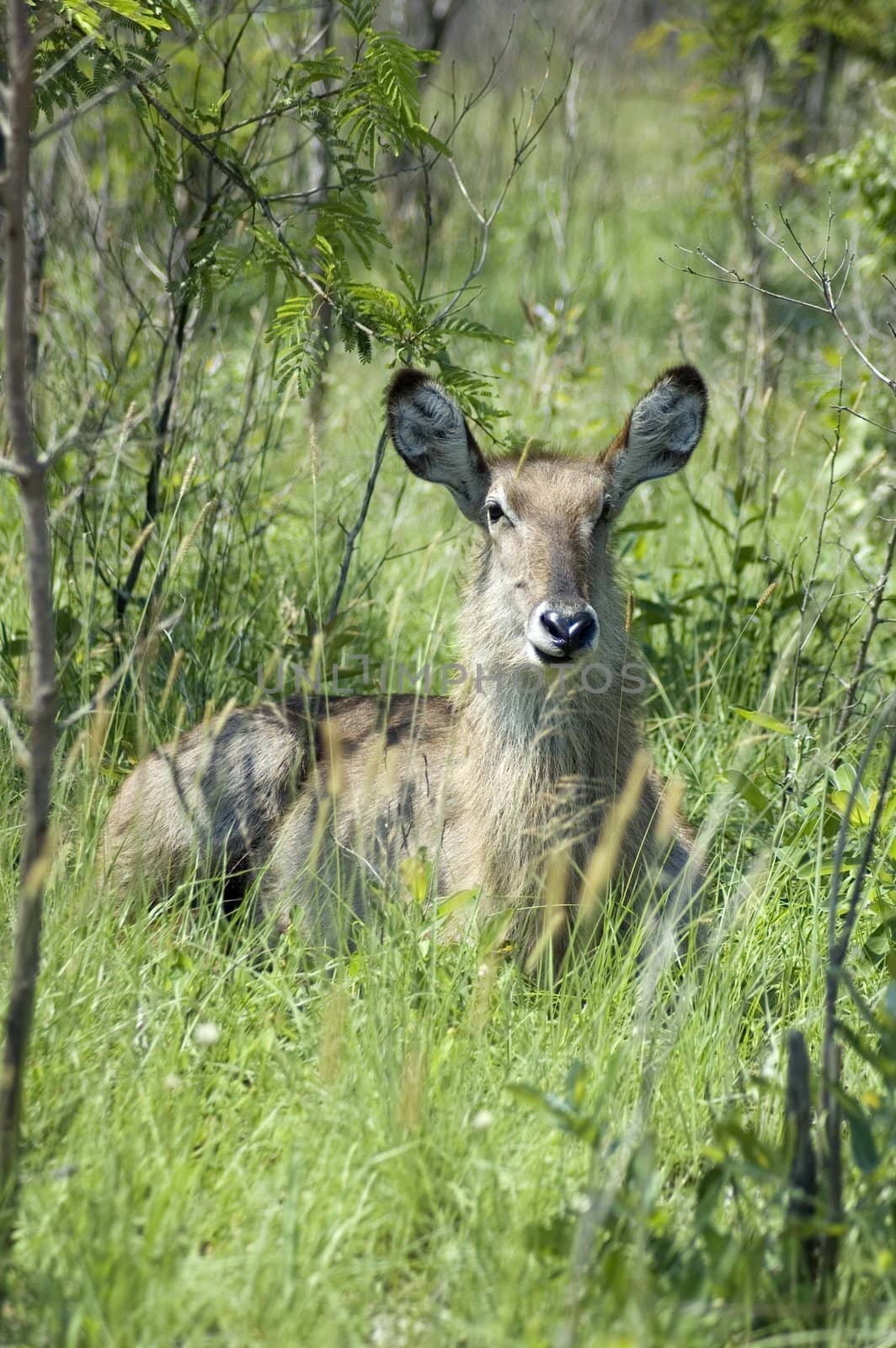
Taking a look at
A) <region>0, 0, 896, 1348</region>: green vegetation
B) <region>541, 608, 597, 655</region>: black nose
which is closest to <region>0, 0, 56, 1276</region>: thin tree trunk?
<region>0, 0, 896, 1348</region>: green vegetation

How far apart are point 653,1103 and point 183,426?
316 cm

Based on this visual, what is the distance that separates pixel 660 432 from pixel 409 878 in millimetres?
1850

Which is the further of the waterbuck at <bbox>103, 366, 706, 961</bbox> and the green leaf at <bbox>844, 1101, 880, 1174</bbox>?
the waterbuck at <bbox>103, 366, 706, 961</bbox>

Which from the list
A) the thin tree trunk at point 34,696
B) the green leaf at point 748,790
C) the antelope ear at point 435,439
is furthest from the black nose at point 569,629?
the thin tree trunk at point 34,696

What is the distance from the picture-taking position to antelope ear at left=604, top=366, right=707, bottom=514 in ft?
14.4

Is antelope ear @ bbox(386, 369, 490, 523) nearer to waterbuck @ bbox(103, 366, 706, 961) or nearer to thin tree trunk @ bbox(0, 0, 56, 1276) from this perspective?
waterbuck @ bbox(103, 366, 706, 961)

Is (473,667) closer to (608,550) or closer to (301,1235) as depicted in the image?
(608,550)

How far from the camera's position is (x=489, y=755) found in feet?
13.9

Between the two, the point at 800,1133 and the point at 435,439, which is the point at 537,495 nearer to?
the point at 435,439

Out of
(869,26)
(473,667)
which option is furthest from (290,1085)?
(869,26)

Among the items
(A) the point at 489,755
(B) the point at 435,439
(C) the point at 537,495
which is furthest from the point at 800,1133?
(B) the point at 435,439

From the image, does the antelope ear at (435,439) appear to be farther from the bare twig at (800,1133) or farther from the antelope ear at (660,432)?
the bare twig at (800,1133)

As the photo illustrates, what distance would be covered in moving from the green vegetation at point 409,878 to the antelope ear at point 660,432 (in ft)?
1.36

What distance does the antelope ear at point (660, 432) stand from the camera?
14.4 feet
